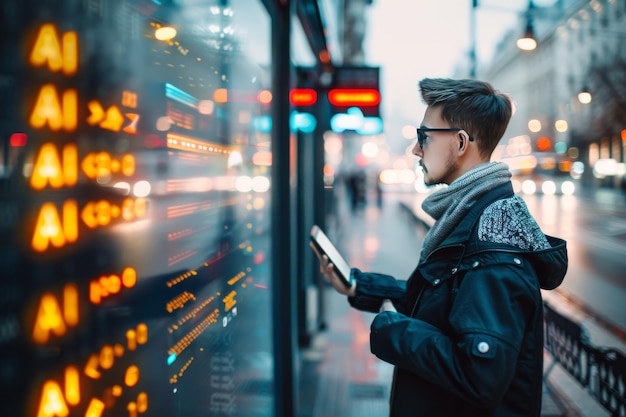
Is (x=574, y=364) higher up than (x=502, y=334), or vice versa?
(x=502, y=334)

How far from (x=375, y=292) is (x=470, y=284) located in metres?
0.79

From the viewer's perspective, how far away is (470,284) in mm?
1555

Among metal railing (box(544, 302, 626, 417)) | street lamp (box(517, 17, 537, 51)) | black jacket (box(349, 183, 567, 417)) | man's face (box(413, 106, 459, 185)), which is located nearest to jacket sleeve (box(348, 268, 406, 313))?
black jacket (box(349, 183, 567, 417))

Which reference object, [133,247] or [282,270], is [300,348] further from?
[133,247]

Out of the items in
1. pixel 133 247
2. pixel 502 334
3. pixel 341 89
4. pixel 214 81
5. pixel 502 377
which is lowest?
pixel 502 377

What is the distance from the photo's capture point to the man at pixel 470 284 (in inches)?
59.4

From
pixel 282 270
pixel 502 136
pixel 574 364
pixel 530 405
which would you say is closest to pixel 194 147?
pixel 502 136

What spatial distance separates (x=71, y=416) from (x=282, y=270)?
2.79 m

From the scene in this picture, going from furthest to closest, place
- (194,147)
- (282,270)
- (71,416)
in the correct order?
(282,270) → (194,147) → (71,416)

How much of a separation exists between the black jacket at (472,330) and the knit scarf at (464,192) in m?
0.03

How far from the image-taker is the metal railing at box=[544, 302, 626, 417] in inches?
173

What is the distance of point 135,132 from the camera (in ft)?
4.80

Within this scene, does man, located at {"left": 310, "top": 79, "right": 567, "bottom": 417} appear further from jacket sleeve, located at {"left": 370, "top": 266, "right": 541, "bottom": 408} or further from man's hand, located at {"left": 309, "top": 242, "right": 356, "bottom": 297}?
man's hand, located at {"left": 309, "top": 242, "right": 356, "bottom": 297}

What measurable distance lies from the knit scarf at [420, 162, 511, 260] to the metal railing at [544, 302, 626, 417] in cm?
331
